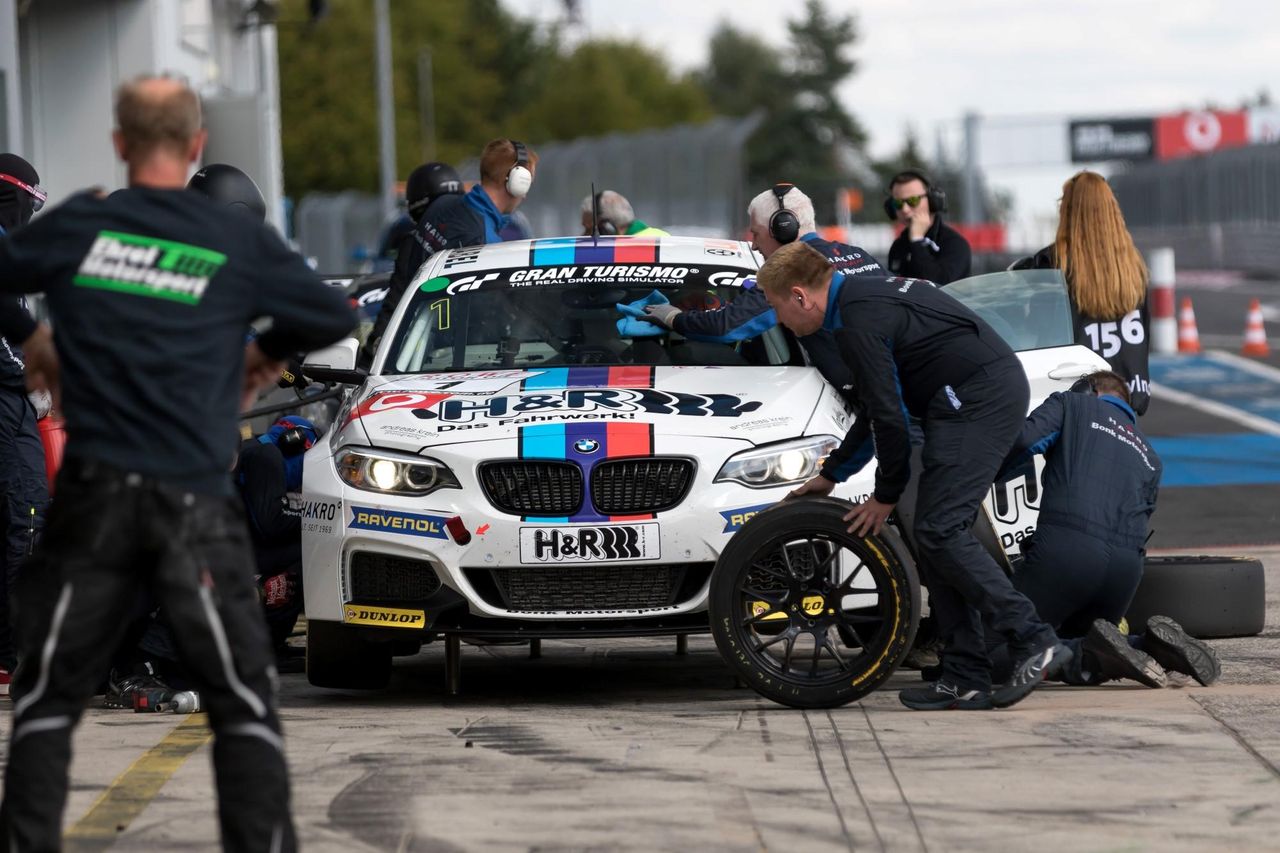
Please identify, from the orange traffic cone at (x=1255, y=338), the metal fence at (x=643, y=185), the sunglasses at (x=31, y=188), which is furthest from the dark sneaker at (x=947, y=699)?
the metal fence at (x=643, y=185)

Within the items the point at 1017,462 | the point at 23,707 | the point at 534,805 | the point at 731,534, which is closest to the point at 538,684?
the point at 731,534

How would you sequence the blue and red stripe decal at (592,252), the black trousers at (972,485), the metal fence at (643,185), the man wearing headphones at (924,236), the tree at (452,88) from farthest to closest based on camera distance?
the tree at (452,88) < the metal fence at (643,185) < the man wearing headphones at (924,236) < the blue and red stripe decal at (592,252) < the black trousers at (972,485)

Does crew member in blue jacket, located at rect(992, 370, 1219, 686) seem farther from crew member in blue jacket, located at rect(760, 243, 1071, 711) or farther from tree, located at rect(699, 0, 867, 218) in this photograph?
tree, located at rect(699, 0, 867, 218)

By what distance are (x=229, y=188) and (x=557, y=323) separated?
1509 millimetres

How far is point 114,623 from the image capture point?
14.0 ft

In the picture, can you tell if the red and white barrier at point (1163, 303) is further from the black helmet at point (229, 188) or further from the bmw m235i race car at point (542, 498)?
the bmw m235i race car at point (542, 498)

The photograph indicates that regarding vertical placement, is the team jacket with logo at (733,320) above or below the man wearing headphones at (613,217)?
below

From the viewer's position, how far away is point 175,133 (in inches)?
168

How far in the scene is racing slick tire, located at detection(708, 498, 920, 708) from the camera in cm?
662

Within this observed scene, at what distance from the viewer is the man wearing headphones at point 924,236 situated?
10.1m

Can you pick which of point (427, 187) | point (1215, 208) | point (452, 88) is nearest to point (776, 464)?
point (427, 187)

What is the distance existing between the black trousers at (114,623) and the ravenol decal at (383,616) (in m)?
2.58

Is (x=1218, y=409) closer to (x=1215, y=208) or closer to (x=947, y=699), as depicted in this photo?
(x=947, y=699)

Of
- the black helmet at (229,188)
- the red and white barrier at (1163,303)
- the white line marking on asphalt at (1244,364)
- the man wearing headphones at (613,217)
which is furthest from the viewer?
the red and white barrier at (1163,303)
